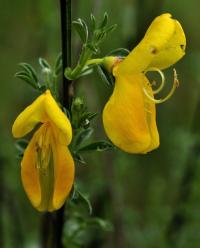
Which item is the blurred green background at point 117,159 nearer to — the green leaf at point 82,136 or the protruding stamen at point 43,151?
the green leaf at point 82,136

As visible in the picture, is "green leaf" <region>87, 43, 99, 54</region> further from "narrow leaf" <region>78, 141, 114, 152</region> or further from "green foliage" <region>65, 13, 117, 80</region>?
"narrow leaf" <region>78, 141, 114, 152</region>

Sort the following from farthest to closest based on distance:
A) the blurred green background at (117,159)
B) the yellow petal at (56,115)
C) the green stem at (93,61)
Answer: the blurred green background at (117,159) < the green stem at (93,61) < the yellow petal at (56,115)

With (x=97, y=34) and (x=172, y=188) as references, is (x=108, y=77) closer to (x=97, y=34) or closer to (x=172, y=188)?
(x=97, y=34)

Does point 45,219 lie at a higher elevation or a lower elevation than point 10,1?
lower

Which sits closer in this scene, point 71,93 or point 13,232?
point 71,93

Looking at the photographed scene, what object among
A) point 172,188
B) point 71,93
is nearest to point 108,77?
point 71,93

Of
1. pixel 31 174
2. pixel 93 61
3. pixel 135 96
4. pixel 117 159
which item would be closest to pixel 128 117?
pixel 135 96

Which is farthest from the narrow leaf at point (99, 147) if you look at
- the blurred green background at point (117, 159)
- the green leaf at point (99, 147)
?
the blurred green background at point (117, 159)
